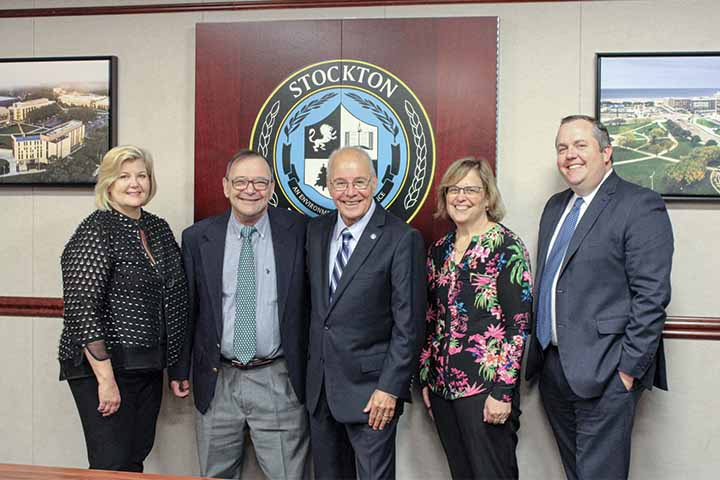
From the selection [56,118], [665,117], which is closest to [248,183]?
[56,118]

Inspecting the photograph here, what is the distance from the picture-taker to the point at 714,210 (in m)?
3.05

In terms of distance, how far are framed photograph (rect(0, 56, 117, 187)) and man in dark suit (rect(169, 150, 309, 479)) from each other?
36.3 inches

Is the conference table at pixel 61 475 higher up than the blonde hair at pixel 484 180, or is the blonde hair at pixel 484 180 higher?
the blonde hair at pixel 484 180

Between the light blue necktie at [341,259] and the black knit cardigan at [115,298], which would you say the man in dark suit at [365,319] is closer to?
the light blue necktie at [341,259]

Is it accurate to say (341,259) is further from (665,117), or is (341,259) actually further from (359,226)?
(665,117)

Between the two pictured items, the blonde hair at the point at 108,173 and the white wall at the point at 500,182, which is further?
the white wall at the point at 500,182

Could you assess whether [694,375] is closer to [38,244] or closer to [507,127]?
[507,127]

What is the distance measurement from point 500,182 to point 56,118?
221 cm

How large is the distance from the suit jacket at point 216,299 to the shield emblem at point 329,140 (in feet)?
1.27

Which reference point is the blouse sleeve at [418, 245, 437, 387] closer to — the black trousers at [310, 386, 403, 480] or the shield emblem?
the black trousers at [310, 386, 403, 480]

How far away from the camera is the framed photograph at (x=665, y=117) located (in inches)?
118

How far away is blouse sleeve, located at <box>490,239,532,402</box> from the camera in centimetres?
256

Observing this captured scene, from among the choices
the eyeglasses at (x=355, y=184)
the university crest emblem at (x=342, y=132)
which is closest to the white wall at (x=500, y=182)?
the university crest emblem at (x=342, y=132)

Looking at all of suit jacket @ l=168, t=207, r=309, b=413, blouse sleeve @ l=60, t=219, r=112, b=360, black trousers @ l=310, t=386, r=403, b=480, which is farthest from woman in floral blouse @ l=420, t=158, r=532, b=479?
blouse sleeve @ l=60, t=219, r=112, b=360
